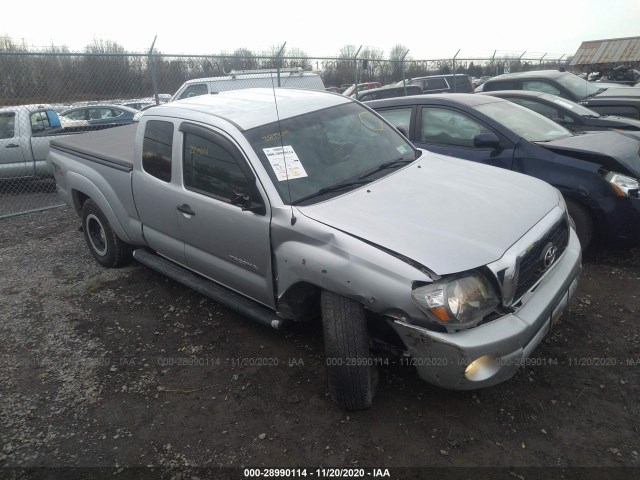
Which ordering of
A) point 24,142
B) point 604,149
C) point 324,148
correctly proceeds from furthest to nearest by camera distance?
point 24,142 < point 604,149 < point 324,148

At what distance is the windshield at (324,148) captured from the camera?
3221 mm

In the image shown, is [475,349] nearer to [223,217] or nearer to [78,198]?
[223,217]

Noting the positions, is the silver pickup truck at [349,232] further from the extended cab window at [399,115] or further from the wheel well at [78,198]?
the extended cab window at [399,115]

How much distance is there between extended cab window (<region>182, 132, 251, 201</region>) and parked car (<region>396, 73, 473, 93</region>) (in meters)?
12.9

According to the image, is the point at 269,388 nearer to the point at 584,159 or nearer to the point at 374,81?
the point at 584,159

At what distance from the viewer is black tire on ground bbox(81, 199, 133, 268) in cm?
500

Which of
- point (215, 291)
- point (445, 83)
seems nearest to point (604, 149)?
point (215, 291)

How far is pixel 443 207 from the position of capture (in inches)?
117

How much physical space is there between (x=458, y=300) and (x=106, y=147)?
13.5 feet

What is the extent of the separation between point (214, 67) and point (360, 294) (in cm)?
1073

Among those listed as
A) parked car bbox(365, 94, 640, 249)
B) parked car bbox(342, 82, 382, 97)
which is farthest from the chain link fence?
parked car bbox(365, 94, 640, 249)

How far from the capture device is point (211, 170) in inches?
139

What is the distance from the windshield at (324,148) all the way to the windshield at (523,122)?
166 cm

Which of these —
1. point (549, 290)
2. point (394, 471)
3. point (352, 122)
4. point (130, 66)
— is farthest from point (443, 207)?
point (130, 66)
